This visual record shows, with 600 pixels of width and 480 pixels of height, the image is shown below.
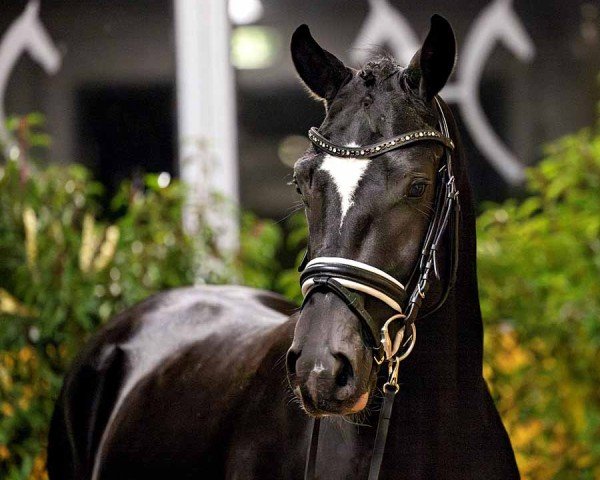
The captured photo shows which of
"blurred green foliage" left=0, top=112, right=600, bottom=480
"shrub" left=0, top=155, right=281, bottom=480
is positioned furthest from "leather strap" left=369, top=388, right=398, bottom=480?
"shrub" left=0, top=155, right=281, bottom=480

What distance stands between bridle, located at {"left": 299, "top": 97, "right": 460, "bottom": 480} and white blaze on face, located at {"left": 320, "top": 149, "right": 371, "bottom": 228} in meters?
0.02

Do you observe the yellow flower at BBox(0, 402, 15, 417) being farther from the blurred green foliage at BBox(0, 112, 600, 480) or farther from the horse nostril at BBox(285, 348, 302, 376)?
the horse nostril at BBox(285, 348, 302, 376)

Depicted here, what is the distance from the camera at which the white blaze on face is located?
8.45ft

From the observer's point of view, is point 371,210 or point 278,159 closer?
point 371,210

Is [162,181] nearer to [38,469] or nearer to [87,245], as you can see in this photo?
[87,245]

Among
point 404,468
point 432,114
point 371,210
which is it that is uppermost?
point 432,114

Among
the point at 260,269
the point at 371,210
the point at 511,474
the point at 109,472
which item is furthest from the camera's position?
the point at 260,269

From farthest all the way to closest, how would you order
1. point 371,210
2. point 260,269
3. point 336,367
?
point 260,269, point 371,210, point 336,367

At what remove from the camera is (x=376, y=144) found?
8.60 ft

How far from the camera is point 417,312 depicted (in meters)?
2.63

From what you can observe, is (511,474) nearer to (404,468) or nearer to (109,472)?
(404,468)

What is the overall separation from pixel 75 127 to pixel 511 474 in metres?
4.89

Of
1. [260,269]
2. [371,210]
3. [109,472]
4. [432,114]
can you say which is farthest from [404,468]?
[260,269]

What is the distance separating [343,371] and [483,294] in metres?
2.86
